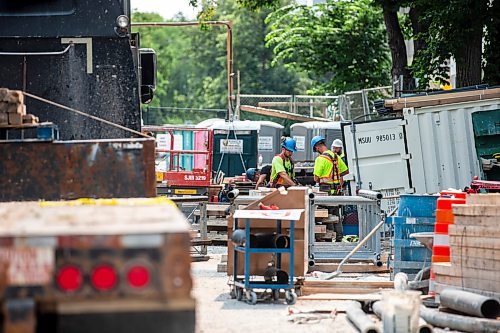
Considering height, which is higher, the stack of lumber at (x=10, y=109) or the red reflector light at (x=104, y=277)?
the stack of lumber at (x=10, y=109)

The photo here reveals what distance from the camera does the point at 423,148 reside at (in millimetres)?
18672

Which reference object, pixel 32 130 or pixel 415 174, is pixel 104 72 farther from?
pixel 415 174

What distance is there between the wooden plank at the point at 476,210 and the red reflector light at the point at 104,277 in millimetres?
6191

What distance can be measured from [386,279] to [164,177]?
35.0 ft

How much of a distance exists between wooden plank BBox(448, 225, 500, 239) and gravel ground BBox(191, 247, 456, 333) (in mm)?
1075

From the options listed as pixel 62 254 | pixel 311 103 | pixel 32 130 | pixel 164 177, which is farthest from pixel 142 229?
pixel 311 103

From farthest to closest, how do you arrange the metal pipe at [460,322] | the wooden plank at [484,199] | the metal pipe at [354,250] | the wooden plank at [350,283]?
1. the metal pipe at [354,250]
2. the wooden plank at [350,283]
3. the wooden plank at [484,199]
4. the metal pipe at [460,322]

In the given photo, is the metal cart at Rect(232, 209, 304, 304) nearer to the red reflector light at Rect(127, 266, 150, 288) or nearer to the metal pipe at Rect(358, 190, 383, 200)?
the metal pipe at Rect(358, 190, 383, 200)

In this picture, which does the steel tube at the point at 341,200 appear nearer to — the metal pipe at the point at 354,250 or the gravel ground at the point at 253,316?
the metal pipe at the point at 354,250

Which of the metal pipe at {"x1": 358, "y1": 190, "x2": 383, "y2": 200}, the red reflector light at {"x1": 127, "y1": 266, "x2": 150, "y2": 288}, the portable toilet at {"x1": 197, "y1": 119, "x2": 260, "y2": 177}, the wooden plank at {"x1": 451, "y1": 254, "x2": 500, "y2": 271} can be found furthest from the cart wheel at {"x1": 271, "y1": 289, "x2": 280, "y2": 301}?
the portable toilet at {"x1": 197, "y1": 119, "x2": 260, "y2": 177}

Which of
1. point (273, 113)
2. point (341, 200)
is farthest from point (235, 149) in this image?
point (341, 200)

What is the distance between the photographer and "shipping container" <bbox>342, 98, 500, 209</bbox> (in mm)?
18297

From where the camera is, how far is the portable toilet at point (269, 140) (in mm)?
34250

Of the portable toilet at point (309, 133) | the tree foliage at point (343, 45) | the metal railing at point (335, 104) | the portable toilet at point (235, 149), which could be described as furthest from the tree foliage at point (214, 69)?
the tree foliage at point (343, 45)
